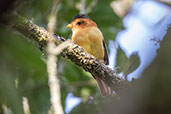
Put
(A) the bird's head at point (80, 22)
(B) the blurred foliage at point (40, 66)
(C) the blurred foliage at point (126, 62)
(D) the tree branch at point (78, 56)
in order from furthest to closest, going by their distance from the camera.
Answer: (A) the bird's head at point (80, 22) < (C) the blurred foliage at point (126, 62) < (D) the tree branch at point (78, 56) < (B) the blurred foliage at point (40, 66)

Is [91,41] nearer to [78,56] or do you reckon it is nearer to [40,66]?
[78,56]

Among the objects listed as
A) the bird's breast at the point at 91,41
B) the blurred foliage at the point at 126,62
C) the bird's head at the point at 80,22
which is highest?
the bird's head at the point at 80,22

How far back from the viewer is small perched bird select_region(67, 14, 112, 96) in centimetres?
455

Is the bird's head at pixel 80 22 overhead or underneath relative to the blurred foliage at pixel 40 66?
overhead

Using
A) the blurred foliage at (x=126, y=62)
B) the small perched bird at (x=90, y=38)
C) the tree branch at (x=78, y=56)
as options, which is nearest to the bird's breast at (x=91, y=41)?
the small perched bird at (x=90, y=38)

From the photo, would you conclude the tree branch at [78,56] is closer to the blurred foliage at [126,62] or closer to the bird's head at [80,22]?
the blurred foliage at [126,62]

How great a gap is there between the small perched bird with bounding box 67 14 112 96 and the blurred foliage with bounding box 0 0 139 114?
0.18 metres

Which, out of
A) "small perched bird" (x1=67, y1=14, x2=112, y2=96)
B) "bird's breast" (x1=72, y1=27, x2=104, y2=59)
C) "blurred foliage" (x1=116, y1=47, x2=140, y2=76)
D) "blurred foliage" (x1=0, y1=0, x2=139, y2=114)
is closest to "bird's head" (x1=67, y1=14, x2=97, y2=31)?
"small perched bird" (x1=67, y1=14, x2=112, y2=96)

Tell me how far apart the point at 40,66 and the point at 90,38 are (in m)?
3.08

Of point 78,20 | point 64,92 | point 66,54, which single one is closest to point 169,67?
point 66,54

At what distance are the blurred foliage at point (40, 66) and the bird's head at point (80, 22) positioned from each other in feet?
0.51

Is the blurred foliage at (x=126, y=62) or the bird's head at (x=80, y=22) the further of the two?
the bird's head at (x=80, y=22)

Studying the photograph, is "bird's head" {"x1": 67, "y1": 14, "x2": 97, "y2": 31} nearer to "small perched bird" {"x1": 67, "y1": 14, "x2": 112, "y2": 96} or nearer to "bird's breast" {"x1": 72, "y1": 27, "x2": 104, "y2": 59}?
"small perched bird" {"x1": 67, "y1": 14, "x2": 112, "y2": 96}

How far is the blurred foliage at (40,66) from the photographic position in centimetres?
153
